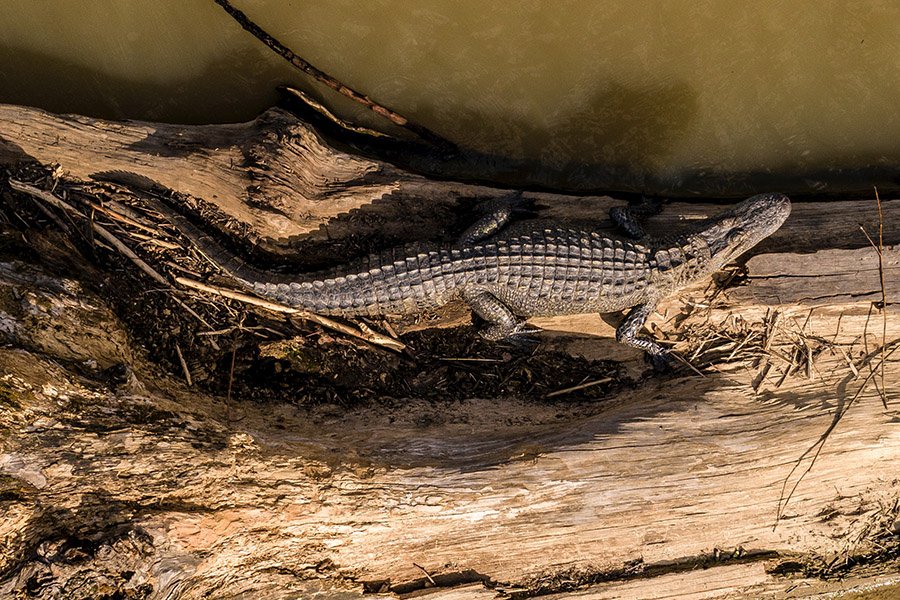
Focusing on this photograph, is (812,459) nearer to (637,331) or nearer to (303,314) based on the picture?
(637,331)

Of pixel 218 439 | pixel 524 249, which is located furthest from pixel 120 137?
pixel 524 249

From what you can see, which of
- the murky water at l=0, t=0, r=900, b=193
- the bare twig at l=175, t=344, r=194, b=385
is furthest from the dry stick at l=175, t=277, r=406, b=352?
the murky water at l=0, t=0, r=900, b=193

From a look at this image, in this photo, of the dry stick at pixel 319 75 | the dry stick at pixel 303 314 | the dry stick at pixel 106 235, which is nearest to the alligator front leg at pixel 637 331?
the dry stick at pixel 303 314

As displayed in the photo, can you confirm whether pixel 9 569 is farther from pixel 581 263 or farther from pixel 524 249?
pixel 581 263

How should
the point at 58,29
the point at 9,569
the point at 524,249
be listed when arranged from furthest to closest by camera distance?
the point at 58,29, the point at 524,249, the point at 9,569

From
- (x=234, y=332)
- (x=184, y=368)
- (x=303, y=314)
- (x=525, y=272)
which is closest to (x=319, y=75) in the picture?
(x=303, y=314)

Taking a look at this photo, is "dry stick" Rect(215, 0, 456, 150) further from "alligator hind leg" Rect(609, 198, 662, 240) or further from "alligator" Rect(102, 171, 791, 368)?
"alligator hind leg" Rect(609, 198, 662, 240)

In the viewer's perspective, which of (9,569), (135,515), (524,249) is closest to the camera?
(9,569)
